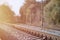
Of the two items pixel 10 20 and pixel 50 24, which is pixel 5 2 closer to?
pixel 10 20

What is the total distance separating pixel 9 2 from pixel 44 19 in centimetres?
73

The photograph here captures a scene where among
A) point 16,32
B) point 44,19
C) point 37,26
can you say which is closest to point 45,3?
point 44,19

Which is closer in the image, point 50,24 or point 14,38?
point 50,24

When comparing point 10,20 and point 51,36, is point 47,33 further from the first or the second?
point 10,20

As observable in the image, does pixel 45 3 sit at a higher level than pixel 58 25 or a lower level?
higher

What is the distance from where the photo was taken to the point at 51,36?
1865 mm

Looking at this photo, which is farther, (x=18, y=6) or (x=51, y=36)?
(x=18, y=6)

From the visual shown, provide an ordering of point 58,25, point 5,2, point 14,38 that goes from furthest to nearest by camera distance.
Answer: point 5,2 < point 14,38 < point 58,25

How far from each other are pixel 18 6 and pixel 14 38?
526 millimetres

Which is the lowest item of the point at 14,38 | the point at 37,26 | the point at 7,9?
the point at 14,38

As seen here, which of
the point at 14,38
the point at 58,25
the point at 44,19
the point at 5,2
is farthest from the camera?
the point at 5,2

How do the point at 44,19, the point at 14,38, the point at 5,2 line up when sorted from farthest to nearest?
the point at 5,2, the point at 14,38, the point at 44,19

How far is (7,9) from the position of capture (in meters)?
2.33

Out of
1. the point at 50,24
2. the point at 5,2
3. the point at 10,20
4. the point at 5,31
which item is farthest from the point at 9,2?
the point at 50,24
